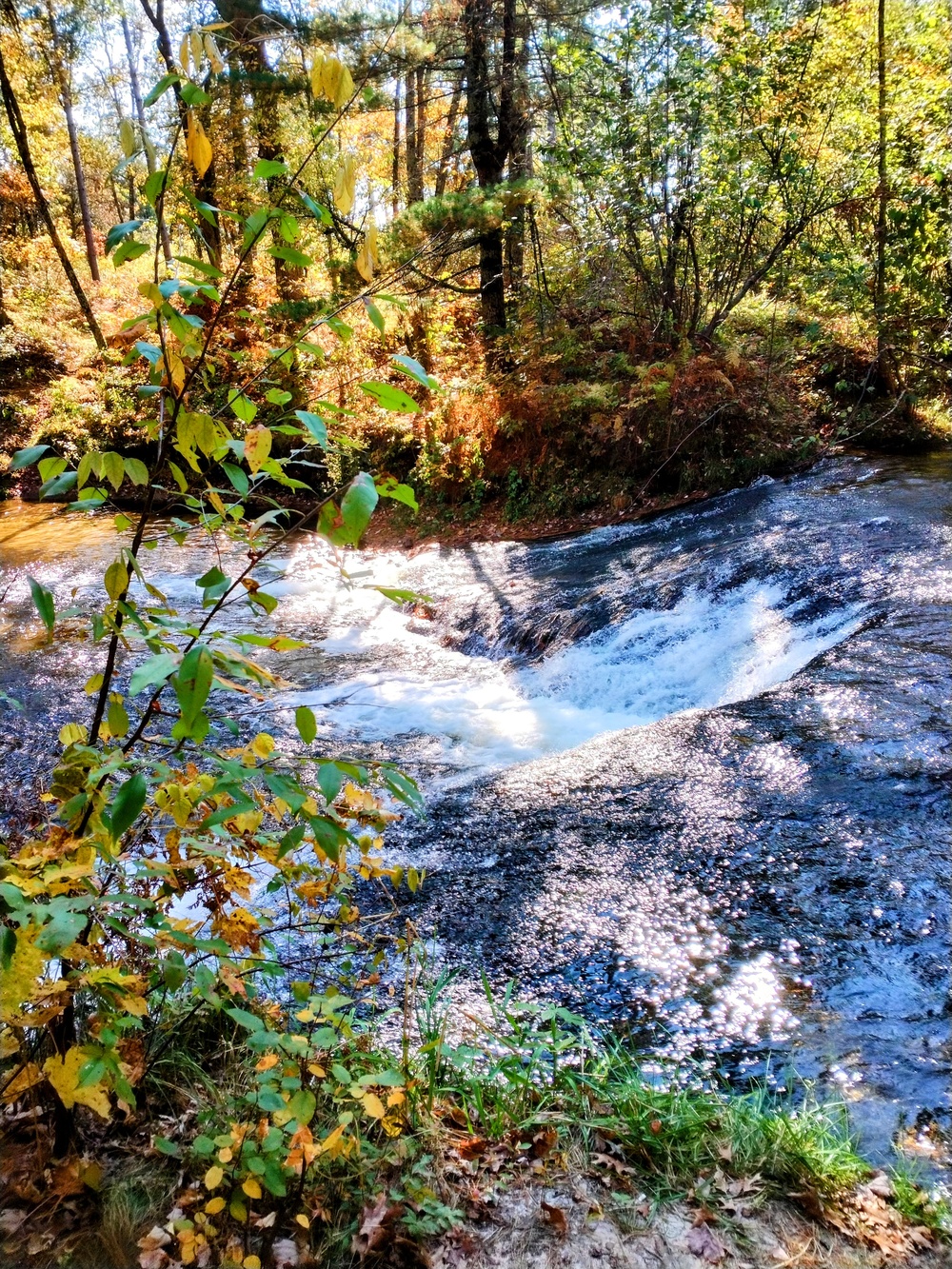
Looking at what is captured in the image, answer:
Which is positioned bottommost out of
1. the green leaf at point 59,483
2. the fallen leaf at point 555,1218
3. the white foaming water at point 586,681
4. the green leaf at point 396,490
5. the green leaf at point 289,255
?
the white foaming water at point 586,681

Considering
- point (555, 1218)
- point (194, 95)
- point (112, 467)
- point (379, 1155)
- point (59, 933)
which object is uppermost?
point (194, 95)

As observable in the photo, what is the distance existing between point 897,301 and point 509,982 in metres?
11.7

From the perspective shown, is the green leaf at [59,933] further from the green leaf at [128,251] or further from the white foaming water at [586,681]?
the white foaming water at [586,681]

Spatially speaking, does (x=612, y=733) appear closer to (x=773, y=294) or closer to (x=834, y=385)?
(x=834, y=385)

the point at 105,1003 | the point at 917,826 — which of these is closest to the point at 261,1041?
the point at 105,1003

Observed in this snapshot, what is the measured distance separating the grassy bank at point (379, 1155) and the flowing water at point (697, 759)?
42cm

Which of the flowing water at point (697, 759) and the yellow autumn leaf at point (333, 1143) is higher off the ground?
the yellow autumn leaf at point (333, 1143)

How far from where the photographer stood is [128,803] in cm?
139

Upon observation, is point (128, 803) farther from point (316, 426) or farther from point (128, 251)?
point (128, 251)

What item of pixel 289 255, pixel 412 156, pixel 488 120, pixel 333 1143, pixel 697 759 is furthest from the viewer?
pixel 412 156

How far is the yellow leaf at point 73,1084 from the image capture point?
5.11ft

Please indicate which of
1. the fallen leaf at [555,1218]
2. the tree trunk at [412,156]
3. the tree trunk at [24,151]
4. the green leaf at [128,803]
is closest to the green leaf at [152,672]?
the green leaf at [128,803]

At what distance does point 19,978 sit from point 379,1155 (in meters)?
1.06

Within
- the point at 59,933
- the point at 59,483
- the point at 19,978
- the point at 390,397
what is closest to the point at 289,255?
the point at 390,397
